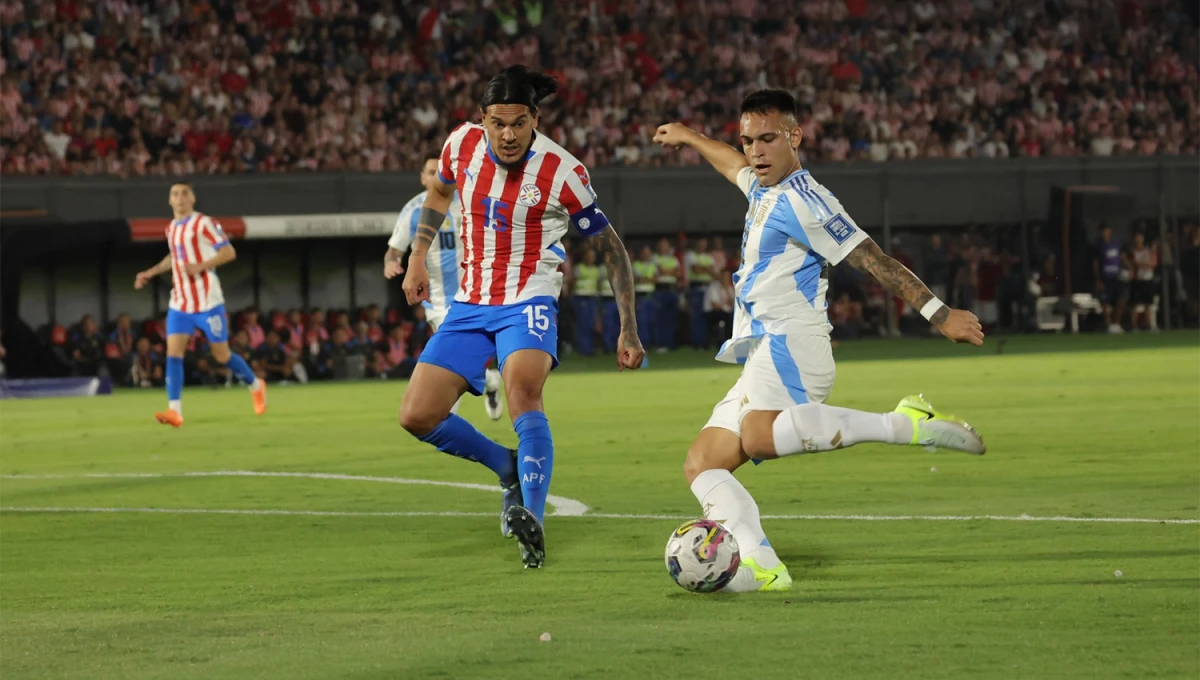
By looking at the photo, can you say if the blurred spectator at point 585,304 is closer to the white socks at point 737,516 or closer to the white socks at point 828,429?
the white socks at point 737,516

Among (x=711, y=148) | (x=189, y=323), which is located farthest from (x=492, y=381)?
(x=711, y=148)

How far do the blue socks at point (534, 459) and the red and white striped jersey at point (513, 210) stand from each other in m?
0.58

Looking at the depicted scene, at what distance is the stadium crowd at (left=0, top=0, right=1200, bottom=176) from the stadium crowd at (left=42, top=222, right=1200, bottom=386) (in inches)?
87.7

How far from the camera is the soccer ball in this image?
6.01 m

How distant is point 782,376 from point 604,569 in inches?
43.0

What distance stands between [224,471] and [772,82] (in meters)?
23.4

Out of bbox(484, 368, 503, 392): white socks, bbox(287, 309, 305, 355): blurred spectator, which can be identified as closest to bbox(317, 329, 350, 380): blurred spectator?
bbox(287, 309, 305, 355): blurred spectator

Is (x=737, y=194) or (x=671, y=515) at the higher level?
(x=737, y=194)

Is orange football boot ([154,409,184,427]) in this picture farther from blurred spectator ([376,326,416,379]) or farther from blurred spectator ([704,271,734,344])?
blurred spectator ([704,271,734,344])

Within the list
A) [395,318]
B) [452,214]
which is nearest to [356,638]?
[452,214]

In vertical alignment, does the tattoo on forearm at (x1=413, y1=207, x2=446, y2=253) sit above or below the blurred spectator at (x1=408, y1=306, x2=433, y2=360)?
above

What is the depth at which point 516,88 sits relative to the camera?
7137mm

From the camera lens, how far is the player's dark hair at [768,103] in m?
6.44

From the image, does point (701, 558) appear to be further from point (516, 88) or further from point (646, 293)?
point (646, 293)
